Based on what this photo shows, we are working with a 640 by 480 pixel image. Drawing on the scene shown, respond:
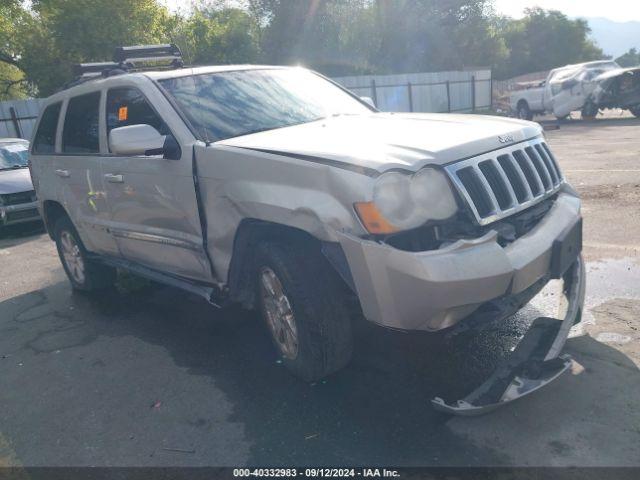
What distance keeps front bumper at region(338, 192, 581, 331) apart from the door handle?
2226 mm

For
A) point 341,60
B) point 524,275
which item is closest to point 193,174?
point 524,275

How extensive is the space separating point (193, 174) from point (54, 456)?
1.72m

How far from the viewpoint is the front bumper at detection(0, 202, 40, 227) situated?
8.78 metres

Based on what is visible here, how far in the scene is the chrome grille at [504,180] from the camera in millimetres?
2730

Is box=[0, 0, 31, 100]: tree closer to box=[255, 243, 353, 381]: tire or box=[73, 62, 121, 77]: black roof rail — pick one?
box=[73, 62, 121, 77]: black roof rail

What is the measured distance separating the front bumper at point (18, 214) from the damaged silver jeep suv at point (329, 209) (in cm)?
510

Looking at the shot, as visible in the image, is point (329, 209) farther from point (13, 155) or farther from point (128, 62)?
point (13, 155)

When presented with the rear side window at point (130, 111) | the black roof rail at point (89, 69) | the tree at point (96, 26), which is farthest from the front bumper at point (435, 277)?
the tree at point (96, 26)

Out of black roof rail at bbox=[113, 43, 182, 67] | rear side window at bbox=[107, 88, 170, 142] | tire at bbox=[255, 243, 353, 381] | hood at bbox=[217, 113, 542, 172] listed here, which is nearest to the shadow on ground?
black roof rail at bbox=[113, 43, 182, 67]

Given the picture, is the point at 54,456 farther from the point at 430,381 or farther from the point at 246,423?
the point at 430,381

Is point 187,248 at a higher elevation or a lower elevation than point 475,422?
higher

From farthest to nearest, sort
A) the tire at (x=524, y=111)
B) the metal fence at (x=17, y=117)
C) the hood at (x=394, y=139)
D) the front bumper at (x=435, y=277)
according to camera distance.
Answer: the tire at (x=524, y=111) → the metal fence at (x=17, y=117) → the hood at (x=394, y=139) → the front bumper at (x=435, y=277)

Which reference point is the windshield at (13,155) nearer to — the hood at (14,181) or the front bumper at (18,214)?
the hood at (14,181)

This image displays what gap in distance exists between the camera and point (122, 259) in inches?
189
